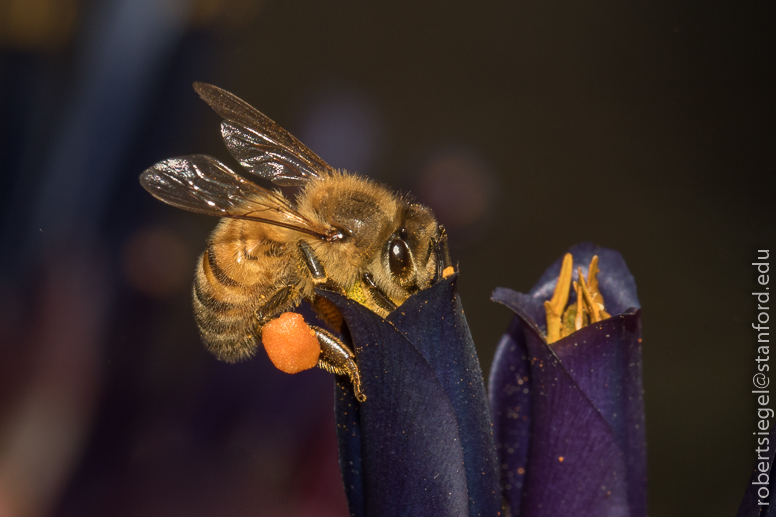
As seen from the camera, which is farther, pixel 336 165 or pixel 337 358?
pixel 336 165

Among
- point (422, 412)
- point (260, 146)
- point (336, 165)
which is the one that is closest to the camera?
point (422, 412)

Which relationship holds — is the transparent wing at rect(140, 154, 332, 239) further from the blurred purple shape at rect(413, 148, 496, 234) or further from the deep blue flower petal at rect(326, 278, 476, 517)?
the blurred purple shape at rect(413, 148, 496, 234)

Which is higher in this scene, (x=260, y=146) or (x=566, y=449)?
(x=260, y=146)

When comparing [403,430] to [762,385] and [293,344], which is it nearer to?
[293,344]

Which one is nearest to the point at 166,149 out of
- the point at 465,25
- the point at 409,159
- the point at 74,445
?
the point at 74,445

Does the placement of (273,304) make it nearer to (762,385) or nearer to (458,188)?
(762,385)

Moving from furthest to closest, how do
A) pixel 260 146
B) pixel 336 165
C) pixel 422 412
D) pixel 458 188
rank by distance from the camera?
pixel 458 188
pixel 336 165
pixel 260 146
pixel 422 412

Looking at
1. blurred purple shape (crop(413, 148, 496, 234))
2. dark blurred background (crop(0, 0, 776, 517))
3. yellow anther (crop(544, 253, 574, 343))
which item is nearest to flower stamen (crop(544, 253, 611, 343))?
yellow anther (crop(544, 253, 574, 343))

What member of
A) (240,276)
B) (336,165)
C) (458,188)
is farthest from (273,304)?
(458,188)
